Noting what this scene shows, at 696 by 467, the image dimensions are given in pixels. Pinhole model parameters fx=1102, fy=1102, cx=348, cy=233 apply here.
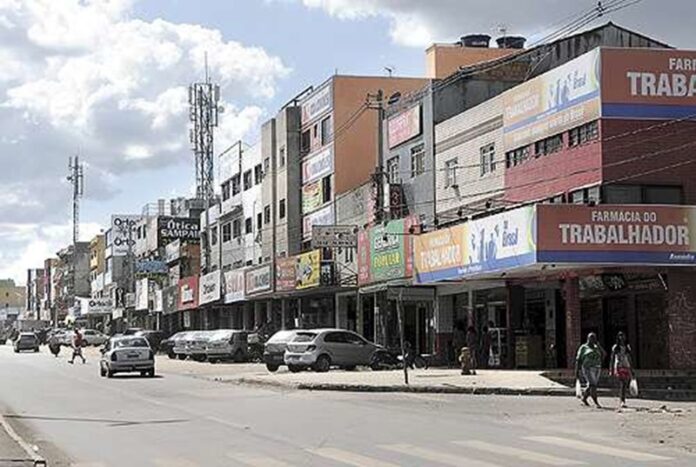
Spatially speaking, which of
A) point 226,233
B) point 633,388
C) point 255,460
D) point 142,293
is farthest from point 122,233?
point 255,460

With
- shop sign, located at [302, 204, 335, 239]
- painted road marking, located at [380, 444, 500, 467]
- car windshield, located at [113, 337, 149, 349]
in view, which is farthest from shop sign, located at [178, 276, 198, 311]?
painted road marking, located at [380, 444, 500, 467]

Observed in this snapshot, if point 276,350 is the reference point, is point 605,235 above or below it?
above

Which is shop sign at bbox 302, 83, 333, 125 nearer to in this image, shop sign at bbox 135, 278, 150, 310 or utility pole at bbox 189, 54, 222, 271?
utility pole at bbox 189, 54, 222, 271

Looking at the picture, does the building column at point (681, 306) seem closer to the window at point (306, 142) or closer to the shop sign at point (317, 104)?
the shop sign at point (317, 104)

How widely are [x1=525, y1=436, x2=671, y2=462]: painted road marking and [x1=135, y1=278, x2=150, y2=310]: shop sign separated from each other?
84.7 meters

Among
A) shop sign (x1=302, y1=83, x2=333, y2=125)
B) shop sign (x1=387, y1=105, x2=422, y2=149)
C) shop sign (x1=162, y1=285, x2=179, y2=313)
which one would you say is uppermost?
shop sign (x1=302, y1=83, x2=333, y2=125)

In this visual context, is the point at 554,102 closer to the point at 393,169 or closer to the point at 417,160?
the point at 417,160

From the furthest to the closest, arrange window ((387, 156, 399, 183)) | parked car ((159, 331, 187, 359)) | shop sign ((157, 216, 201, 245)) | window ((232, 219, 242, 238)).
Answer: shop sign ((157, 216, 201, 245)), window ((232, 219, 242, 238)), parked car ((159, 331, 187, 359)), window ((387, 156, 399, 183))

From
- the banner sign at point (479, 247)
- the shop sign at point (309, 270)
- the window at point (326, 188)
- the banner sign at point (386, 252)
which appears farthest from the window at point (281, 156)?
the banner sign at point (479, 247)

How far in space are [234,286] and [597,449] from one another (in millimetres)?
52346

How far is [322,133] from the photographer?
57.0 metres

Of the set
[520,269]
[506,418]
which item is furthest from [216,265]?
[506,418]

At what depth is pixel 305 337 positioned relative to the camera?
40438 mm

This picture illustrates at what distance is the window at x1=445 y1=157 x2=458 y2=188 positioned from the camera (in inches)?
1602
